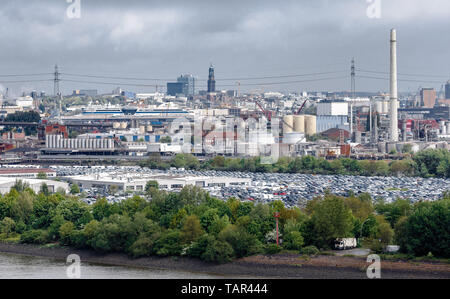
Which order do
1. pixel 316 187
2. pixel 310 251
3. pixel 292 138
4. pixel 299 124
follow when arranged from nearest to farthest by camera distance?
pixel 310 251
pixel 316 187
pixel 292 138
pixel 299 124

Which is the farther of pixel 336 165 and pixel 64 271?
pixel 336 165

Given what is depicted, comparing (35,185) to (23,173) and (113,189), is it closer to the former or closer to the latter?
(113,189)

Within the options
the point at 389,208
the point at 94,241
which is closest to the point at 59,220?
the point at 94,241

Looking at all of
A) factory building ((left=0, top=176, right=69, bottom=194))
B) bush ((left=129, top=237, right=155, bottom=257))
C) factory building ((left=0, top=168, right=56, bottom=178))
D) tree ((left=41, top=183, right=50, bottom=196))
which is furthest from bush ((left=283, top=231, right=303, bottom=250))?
factory building ((left=0, top=168, right=56, bottom=178))

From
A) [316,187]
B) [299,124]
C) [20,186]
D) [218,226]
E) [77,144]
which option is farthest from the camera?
[299,124]

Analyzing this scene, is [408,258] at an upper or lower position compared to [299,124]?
lower

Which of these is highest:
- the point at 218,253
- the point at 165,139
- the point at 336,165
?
the point at 165,139

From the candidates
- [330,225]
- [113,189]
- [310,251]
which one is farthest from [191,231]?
[113,189]
